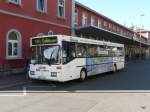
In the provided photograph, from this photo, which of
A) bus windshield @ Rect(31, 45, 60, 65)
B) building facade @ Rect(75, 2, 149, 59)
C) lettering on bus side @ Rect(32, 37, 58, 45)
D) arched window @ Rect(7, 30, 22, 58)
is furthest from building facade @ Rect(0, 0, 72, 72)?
building facade @ Rect(75, 2, 149, 59)

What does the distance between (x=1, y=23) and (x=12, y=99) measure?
29.8 feet

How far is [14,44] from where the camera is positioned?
19438 millimetres

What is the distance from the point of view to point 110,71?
2164cm

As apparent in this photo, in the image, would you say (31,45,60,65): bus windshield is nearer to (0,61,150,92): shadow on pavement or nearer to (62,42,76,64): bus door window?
(62,42,76,64): bus door window

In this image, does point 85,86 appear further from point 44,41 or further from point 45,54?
point 44,41

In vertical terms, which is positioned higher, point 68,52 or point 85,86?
point 68,52

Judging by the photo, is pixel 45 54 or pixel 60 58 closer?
pixel 60 58

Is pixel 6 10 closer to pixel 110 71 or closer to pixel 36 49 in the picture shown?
pixel 36 49

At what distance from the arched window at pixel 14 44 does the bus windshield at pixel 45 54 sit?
4.55m

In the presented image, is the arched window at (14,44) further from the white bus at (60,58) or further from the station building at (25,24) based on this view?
the white bus at (60,58)

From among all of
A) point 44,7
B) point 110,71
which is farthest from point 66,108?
point 44,7

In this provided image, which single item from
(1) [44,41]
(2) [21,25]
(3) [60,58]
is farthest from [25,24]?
(3) [60,58]

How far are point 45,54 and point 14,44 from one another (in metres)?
6.06

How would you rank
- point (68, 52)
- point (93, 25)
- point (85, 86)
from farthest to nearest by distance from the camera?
point (93, 25) < point (68, 52) < point (85, 86)
